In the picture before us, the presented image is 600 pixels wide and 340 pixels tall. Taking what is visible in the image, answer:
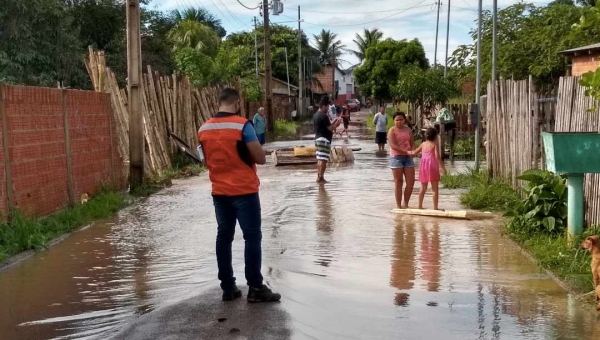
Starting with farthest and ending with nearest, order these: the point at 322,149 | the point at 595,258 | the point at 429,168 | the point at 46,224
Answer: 1. the point at 322,149
2. the point at 429,168
3. the point at 46,224
4. the point at 595,258

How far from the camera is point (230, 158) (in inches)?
255

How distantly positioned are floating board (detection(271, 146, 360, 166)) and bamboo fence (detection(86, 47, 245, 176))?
239 cm

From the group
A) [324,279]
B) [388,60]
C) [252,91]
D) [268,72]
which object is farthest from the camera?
[388,60]

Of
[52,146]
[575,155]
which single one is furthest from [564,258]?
[52,146]

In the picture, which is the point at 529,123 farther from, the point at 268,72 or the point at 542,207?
the point at 268,72

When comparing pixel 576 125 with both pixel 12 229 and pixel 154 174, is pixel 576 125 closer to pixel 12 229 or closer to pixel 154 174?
pixel 12 229

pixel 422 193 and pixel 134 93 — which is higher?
pixel 134 93

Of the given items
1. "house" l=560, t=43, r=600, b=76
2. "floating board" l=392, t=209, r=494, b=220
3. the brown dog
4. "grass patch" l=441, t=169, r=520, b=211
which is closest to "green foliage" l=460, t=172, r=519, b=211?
"grass patch" l=441, t=169, r=520, b=211

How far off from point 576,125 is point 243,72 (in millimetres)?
57127

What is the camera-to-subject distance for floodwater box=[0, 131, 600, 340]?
234 inches

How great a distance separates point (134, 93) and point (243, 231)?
854 centimetres

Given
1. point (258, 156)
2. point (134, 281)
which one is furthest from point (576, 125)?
point (134, 281)

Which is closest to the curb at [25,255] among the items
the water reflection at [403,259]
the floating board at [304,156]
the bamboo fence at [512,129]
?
the water reflection at [403,259]

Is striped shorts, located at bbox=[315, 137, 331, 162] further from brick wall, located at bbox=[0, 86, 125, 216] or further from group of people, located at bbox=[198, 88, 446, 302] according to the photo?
group of people, located at bbox=[198, 88, 446, 302]
